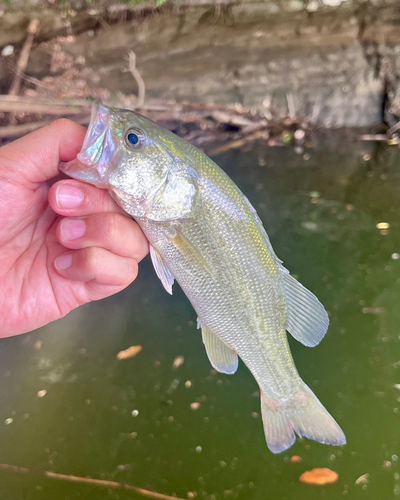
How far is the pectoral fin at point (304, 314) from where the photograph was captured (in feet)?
4.07

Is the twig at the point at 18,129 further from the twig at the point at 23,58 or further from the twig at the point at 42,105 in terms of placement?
the twig at the point at 23,58

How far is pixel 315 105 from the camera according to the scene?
3176 mm

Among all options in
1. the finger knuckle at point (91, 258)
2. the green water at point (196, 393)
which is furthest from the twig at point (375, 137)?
the finger knuckle at point (91, 258)

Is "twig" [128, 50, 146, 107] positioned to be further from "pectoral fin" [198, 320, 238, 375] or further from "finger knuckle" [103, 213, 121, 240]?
"pectoral fin" [198, 320, 238, 375]

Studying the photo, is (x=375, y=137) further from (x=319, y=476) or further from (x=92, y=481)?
(x=92, y=481)

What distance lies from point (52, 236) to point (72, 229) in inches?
10.6

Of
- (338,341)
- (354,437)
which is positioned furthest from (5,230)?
(354,437)

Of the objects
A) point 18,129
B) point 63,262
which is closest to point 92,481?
point 63,262

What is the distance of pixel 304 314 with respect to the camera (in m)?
1.26

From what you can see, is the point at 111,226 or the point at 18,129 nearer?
the point at 111,226

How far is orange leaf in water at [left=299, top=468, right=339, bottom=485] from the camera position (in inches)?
71.2

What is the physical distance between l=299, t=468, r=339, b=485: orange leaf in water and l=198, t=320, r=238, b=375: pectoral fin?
108 centimetres

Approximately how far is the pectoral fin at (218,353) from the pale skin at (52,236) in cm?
44

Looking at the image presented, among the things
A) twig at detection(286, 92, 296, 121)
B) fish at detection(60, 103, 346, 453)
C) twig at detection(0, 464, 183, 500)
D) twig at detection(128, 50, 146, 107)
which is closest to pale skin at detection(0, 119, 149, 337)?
fish at detection(60, 103, 346, 453)
